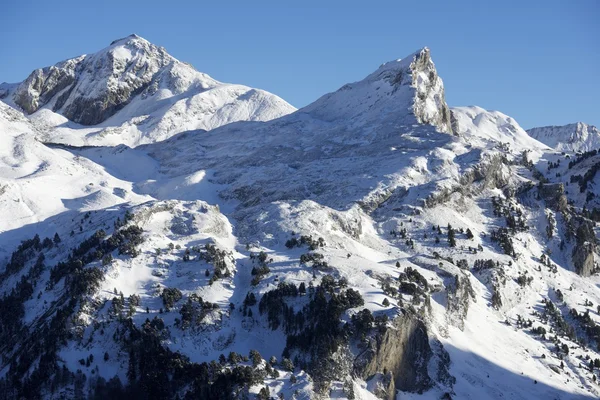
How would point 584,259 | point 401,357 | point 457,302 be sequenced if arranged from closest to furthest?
point 401,357
point 457,302
point 584,259

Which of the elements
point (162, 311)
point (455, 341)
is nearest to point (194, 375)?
point (162, 311)

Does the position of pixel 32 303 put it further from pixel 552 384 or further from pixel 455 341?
pixel 552 384

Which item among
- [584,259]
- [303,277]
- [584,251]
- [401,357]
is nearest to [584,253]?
[584,251]

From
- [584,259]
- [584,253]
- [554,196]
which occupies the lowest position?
[584,259]

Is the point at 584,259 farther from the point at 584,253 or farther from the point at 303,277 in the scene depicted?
the point at 303,277

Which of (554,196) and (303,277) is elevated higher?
(554,196)

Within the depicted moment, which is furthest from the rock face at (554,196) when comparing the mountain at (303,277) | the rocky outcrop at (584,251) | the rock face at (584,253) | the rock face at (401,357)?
the rock face at (401,357)
